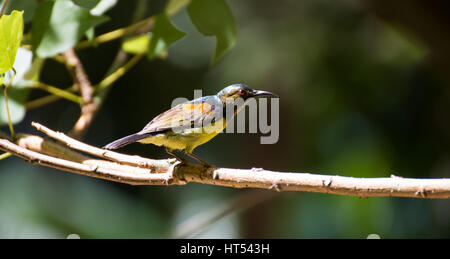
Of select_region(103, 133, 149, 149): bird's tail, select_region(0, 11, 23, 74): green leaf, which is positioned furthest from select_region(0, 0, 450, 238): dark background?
select_region(0, 11, 23, 74): green leaf

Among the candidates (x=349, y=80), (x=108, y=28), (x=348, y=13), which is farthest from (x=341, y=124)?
(x=108, y=28)

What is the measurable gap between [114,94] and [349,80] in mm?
2853

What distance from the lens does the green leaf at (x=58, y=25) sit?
2119 millimetres

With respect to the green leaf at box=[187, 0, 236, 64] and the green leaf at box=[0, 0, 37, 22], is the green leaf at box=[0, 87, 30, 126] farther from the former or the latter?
the green leaf at box=[187, 0, 236, 64]

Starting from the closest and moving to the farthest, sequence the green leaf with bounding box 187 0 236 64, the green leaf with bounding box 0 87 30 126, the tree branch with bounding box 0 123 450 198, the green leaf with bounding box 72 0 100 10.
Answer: the tree branch with bounding box 0 123 450 198 < the green leaf with bounding box 72 0 100 10 < the green leaf with bounding box 187 0 236 64 < the green leaf with bounding box 0 87 30 126

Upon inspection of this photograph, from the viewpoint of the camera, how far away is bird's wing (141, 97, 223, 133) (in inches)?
94.2

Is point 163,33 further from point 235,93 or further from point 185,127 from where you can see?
point 235,93

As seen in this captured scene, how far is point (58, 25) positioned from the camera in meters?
2.14

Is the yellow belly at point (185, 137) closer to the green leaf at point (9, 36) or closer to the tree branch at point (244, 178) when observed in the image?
the tree branch at point (244, 178)

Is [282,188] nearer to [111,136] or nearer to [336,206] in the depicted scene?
[336,206]

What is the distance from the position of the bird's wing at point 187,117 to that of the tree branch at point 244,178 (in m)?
0.43

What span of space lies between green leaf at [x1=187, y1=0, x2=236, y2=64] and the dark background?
4.38ft

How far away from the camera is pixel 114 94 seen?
610cm

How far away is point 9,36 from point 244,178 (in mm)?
912
